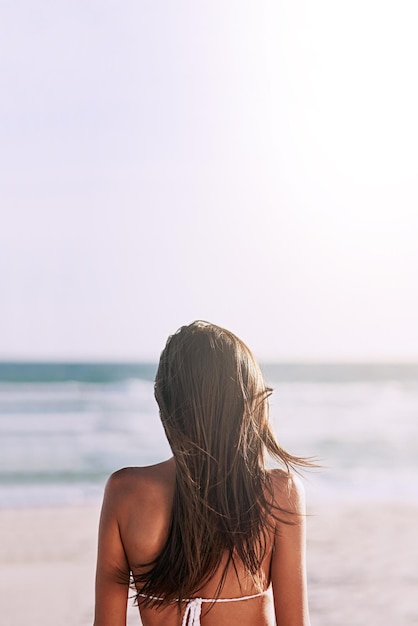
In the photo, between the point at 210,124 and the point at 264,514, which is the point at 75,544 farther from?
the point at 210,124

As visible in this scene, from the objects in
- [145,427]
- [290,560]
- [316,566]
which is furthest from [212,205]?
[290,560]

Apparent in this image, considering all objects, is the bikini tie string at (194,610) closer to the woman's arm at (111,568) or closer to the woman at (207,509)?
the woman at (207,509)

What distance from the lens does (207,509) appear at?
1.54 meters

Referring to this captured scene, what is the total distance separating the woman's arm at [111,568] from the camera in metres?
1.56

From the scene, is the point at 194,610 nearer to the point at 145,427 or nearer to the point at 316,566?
the point at 316,566

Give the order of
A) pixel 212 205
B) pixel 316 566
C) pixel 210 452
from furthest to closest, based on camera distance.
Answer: pixel 212 205
pixel 316 566
pixel 210 452

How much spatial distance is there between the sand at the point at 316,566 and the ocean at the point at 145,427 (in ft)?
3.09

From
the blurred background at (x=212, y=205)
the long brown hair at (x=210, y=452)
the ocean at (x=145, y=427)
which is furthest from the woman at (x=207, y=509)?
the blurred background at (x=212, y=205)

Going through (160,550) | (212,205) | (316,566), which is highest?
(212,205)

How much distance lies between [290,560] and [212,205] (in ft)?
55.1

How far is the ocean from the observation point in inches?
316

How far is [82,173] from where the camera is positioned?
17.9m

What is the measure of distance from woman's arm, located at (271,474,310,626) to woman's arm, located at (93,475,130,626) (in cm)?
27

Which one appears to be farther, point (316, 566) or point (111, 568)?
point (316, 566)
